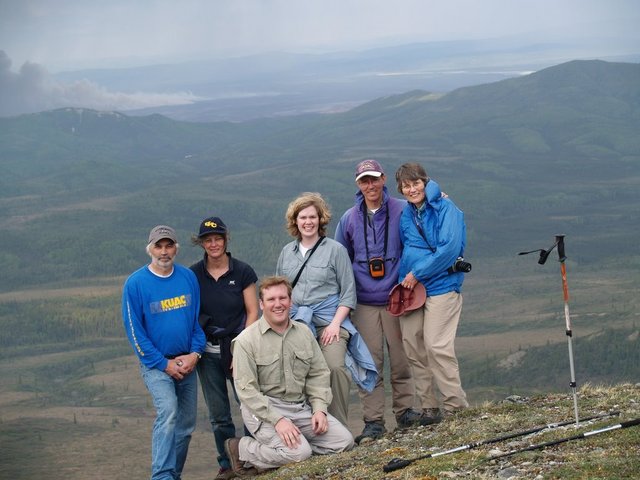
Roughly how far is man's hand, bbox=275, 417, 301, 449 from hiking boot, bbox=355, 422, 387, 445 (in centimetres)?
148

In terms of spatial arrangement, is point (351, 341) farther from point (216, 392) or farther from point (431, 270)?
point (216, 392)

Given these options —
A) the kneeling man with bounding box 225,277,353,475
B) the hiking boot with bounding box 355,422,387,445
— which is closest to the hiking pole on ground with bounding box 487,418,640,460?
the kneeling man with bounding box 225,277,353,475

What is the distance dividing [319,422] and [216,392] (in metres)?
1.68

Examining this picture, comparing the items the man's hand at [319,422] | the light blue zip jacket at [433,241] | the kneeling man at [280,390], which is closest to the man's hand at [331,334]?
the kneeling man at [280,390]

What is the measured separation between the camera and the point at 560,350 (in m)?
125

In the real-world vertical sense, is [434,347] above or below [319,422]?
above

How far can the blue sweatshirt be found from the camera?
12.8 m

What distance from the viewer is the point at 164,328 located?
42.5ft

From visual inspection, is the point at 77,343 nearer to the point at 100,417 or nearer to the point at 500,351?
the point at 100,417

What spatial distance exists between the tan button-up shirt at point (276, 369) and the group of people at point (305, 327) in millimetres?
14

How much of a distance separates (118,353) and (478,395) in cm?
8245

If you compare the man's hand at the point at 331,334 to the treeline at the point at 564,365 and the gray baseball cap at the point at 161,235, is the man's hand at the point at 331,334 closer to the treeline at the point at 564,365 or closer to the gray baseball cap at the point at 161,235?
the gray baseball cap at the point at 161,235

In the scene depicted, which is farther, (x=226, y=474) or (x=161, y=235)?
(x=226, y=474)

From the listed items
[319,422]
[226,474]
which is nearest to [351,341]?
[319,422]
